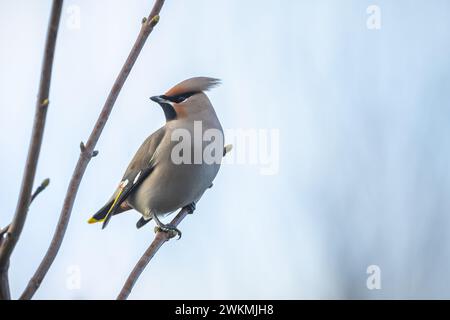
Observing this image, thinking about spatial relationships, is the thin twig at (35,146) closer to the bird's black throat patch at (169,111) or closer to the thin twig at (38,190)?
the thin twig at (38,190)

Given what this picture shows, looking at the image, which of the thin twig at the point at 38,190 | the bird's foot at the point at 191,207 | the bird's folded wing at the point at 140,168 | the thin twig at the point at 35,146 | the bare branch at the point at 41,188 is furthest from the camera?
the bird's folded wing at the point at 140,168

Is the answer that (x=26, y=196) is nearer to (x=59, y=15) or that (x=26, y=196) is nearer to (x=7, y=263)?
(x=7, y=263)

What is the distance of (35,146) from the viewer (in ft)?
5.91

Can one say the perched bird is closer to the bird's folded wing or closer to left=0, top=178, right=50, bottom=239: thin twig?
the bird's folded wing

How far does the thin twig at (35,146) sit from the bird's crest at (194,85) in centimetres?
308

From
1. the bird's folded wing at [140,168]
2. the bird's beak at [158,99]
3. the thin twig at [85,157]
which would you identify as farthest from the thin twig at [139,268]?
the bird's beak at [158,99]

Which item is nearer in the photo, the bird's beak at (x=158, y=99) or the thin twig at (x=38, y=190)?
the thin twig at (x=38, y=190)

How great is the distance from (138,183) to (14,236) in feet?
10.0

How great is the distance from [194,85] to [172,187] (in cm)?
76

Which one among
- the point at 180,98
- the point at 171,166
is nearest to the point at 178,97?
the point at 180,98

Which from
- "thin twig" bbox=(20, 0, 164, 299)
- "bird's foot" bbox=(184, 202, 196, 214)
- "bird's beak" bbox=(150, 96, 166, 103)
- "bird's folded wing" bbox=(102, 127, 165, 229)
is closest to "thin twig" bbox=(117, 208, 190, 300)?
"thin twig" bbox=(20, 0, 164, 299)

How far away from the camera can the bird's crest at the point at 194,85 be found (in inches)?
193
